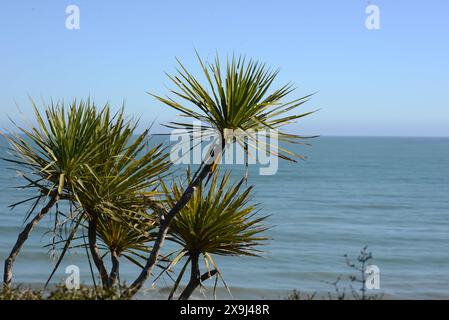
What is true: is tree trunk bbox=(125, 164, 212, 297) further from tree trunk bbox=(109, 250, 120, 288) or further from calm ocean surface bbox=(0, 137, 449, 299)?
calm ocean surface bbox=(0, 137, 449, 299)

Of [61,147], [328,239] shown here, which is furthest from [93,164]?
[328,239]

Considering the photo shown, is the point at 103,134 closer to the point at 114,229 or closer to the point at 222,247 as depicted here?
the point at 114,229

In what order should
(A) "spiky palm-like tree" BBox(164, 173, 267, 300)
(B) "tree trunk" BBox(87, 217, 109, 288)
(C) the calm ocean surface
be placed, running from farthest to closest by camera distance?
(C) the calm ocean surface
(A) "spiky palm-like tree" BBox(164, 173, 267, 300)
(B) "tree trunk" BBox(87, 217, 109, 288)

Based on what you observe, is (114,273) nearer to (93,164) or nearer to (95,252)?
(95,252)

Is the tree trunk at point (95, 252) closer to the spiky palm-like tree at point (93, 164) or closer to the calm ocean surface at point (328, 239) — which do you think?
the spiky palm-like tree at point (93, 164)

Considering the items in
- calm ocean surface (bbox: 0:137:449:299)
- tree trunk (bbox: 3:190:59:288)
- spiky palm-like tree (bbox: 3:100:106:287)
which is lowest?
calm ocean surface (bbox: 0:137:449:299)

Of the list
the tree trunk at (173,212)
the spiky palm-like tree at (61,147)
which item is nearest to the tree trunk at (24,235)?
the spiky palm-like tree at (61,147)

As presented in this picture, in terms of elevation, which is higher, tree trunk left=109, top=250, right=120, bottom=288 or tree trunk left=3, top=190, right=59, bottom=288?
tree trunk left=3, top=190, right=59, bottom=288

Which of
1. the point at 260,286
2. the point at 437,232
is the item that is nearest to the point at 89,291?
A: the point at 260,286

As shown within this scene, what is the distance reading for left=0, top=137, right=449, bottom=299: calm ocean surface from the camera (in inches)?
781

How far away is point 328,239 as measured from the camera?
28.0 m

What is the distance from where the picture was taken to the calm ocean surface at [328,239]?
65.1 feet

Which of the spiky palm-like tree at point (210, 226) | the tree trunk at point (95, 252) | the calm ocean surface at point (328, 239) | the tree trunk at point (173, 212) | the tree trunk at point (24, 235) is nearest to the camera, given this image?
the tree trunk at point (173, 212)

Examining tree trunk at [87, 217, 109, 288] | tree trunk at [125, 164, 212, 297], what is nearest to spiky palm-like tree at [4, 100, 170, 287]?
tree trunk at [87, 217, 109, 288]
